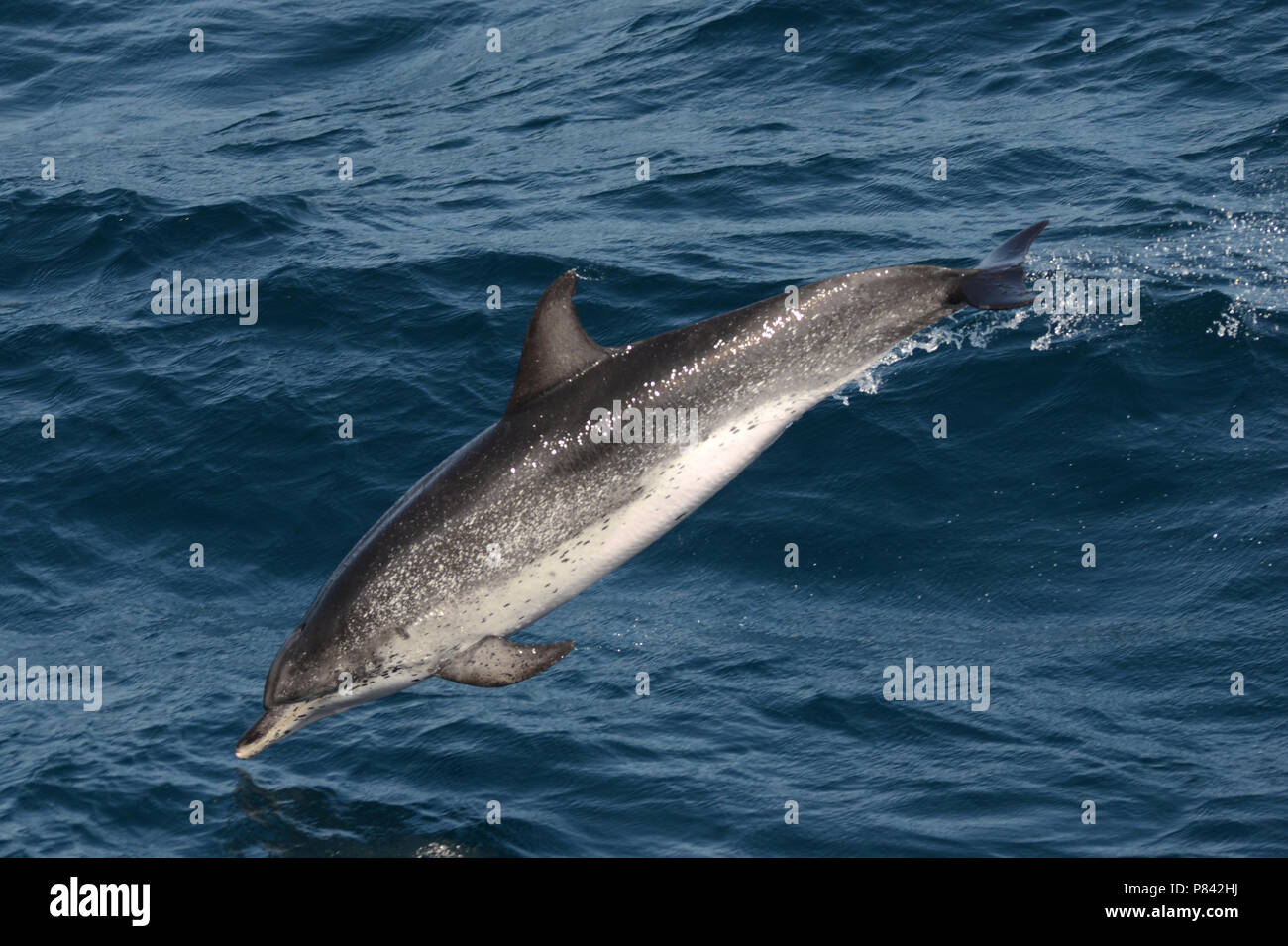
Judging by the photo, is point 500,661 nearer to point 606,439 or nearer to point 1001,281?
point 606,439

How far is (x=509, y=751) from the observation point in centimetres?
1530

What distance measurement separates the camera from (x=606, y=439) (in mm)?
11609

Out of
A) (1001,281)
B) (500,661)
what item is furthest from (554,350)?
Answer: (1001,281)

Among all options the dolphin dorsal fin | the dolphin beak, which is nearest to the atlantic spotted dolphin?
the dolphin dorsal fin

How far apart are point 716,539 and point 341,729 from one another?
5468 millimetres

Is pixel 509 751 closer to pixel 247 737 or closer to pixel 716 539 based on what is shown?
pixel 247 737

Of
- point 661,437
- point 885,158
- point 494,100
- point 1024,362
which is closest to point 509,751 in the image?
point 661,437

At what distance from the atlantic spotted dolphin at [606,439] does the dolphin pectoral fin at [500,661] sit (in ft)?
0.14

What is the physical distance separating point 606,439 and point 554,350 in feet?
2.39

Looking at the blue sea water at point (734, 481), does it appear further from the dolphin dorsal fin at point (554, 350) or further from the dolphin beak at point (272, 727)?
the dolphin dorsal fin at point (554, 350)

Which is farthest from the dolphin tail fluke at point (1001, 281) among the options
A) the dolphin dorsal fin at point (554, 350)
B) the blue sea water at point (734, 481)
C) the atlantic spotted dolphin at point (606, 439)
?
the blue sea water at point (734, 481)

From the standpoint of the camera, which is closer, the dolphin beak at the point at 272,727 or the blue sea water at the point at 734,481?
the dolphin beak at the point at 272,727

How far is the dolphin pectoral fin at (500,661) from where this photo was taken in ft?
39.8

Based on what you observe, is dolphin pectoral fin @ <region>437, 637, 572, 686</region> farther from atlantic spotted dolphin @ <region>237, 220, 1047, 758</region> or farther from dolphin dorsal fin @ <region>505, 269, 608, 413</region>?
dolphin dorsal fin @ <region>505, 269, 608, 413</region>
